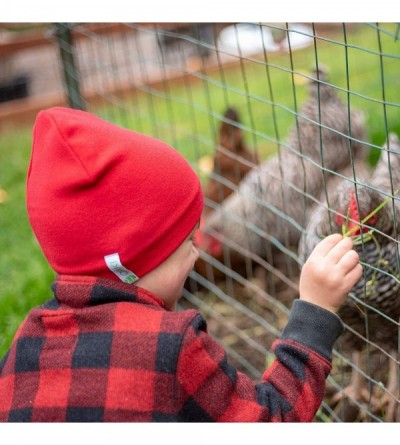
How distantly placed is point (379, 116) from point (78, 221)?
3.10 m

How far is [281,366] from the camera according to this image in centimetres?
141

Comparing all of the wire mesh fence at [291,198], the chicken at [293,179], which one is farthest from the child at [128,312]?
the chicken at [293,179]

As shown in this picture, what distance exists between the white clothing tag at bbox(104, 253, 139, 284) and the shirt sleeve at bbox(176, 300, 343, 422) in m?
0.18

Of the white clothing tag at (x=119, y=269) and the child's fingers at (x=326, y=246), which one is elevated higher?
the white clothing tag at (x=119, y=269)

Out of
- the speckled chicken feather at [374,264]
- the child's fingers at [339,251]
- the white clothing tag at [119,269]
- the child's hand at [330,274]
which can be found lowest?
the speckled chicken feather at [374,264]

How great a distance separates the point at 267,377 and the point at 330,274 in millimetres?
245

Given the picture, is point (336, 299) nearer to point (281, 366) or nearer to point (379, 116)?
point (281, 366)

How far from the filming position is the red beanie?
1354 millimetres

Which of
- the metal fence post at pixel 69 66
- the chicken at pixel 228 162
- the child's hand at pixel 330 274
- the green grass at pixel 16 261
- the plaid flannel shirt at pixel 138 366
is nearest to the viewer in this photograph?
the plaid flannel shirt at pixel 138 366

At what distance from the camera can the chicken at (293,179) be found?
10.0ft

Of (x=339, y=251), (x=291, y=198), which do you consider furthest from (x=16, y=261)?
(x=339, y=251)

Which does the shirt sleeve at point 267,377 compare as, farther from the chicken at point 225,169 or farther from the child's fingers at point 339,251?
the chicken at point 225,169
